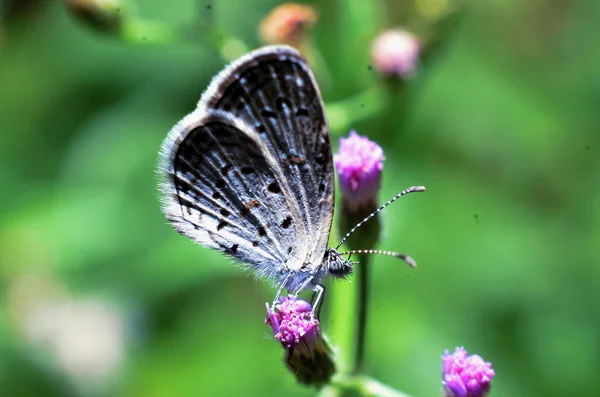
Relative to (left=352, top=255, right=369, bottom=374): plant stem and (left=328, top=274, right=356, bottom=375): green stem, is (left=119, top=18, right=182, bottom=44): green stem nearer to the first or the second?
(left=328, top=274, right=356, bottom=375): green stem

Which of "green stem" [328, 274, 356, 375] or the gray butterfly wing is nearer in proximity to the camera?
the gray butterfly wing

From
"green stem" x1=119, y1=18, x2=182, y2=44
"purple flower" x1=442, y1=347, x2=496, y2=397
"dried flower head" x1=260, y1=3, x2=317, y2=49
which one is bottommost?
"purple flower" x1=442, y1=347, x2=496, y2=397

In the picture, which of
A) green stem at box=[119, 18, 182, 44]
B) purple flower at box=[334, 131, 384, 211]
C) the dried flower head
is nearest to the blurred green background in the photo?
green stem at box=[119, 18, 182, 44]

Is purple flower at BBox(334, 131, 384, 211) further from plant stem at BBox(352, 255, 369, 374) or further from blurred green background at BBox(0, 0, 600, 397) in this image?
blurred green background at BBox(0, 0, 600, 397)

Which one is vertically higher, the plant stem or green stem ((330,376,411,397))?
the plant stem

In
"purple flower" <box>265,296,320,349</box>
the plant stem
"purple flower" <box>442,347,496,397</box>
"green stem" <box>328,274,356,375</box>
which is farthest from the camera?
"green stem" <box>328,274,356,375</box>

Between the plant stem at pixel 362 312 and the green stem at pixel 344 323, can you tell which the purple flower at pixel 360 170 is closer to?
the plant stem at pixel 362 312

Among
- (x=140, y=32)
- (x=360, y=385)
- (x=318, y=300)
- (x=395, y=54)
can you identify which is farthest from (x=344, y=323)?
(x=140, y=32)

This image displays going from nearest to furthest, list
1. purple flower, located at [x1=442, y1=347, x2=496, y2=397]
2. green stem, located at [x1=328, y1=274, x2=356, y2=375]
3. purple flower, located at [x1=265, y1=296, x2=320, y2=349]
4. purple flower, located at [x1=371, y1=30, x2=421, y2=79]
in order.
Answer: purple flower, located at [x1=442, y1=347, x2=496, y2=397] < purple flower, located at [x1=265, y1=296, x2=320, y2=349] < green stem, located at [x1=328, y1=274, x2=356, y2=375] < purple flower, located at [x1=371, y1=30, x2=421, y2=79]
